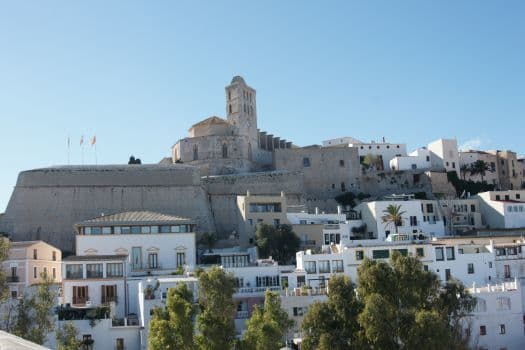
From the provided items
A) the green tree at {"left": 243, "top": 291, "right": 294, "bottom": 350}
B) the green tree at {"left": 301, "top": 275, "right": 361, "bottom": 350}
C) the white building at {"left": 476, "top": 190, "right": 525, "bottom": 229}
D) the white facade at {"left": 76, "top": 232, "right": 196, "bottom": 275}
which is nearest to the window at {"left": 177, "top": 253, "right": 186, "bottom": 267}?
the white facade at {"left": 76, "top": 232, "right": 196, "bottom": 275}

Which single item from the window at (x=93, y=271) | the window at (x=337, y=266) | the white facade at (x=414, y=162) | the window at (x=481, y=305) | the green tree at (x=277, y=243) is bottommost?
the window at (x=481, y=305)

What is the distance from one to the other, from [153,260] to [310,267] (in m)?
10.4

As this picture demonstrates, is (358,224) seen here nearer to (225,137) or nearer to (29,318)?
(225,137)

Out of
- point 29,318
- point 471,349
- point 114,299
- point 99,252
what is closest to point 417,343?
point 471,349

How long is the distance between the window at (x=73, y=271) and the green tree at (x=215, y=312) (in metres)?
12.0

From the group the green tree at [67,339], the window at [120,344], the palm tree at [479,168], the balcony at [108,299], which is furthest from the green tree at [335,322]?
the palm tree at [479,168]

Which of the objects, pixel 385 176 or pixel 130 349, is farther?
pixel 385 176

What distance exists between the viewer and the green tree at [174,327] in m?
27.4

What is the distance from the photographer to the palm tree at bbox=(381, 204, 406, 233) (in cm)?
6218

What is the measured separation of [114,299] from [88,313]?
5.10 m

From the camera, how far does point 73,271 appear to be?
135 feet

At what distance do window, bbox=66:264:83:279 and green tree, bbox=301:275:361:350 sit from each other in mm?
16616

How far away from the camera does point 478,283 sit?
4428cm

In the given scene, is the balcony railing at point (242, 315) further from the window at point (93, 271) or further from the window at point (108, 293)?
the window at point (93, 271)
